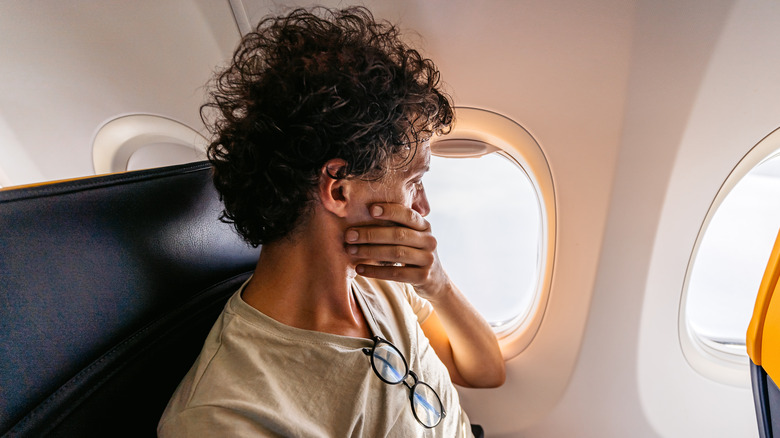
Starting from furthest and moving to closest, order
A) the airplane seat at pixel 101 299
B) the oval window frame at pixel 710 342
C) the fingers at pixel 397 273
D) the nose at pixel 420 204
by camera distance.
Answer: the oval window frame at pixel 710 342
the nose at pixel 420 204
the fingers at pixel 397 273
the airplane seat at pixel 101 299

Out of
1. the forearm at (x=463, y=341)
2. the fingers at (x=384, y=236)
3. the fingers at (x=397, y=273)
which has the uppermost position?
the fingers at (x=384, y=236)

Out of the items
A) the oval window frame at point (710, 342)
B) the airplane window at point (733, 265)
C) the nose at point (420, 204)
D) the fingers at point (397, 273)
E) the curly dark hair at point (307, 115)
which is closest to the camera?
the curly dark hair at point (307, 115)

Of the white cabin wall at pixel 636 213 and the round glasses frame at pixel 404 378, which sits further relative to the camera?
the white cabin wall at pixel 636 213

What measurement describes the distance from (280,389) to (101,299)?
35 centimetres

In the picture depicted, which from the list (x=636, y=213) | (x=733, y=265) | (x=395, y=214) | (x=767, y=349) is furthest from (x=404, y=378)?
(x=733, y=265)

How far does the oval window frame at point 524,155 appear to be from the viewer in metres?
1.33

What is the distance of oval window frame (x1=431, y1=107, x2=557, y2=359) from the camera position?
1.33m

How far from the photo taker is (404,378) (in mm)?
996

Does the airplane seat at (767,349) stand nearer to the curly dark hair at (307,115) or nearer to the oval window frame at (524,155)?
the oval window frame at (524,155)

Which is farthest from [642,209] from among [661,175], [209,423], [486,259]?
[209,423]

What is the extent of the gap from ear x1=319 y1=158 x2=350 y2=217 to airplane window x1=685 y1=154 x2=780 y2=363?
1370 mm

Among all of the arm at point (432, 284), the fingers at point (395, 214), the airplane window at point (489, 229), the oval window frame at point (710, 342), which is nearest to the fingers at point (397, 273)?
the arm at point (432, 284)

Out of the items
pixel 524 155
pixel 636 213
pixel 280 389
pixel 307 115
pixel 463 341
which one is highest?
pixel 524 155

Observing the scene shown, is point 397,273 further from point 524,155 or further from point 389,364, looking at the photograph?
point 524,155
